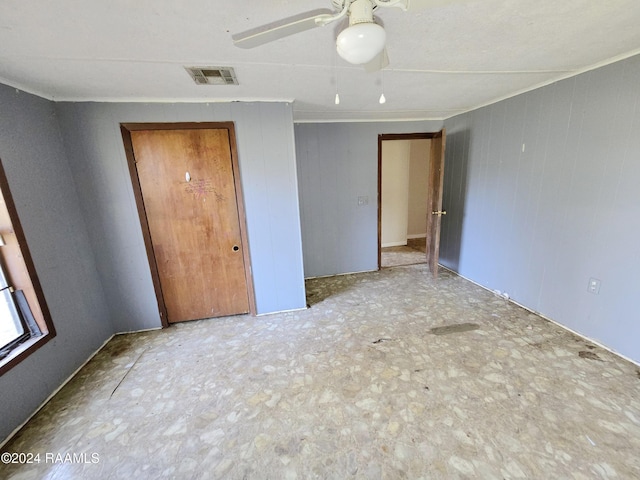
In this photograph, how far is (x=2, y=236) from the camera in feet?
5.81

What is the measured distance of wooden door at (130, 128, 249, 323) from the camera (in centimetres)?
252

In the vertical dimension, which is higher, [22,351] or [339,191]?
[339,191]

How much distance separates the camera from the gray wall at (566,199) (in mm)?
1987

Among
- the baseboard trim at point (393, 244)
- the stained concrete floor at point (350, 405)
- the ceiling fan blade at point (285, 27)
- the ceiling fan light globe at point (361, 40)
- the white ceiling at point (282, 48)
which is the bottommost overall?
the stained concrete floor at point (350, 405)

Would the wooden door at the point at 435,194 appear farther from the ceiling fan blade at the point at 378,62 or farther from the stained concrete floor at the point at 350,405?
the ceiling fan blade at the point at 378,62

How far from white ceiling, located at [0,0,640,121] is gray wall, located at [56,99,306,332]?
133 mm

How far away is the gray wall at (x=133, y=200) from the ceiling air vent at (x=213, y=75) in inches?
17.8

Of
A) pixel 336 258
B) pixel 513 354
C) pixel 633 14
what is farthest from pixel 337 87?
pixel 513 354

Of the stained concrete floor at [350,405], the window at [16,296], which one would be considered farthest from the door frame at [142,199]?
the window at [16,296]

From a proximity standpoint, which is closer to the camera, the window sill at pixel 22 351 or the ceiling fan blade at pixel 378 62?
the ceiling fan blade at pixel 378 62

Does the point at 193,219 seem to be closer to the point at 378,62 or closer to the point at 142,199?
the point at 142,199

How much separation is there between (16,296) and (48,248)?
15.1 inches

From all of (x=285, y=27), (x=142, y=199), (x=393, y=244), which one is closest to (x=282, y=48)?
(x=285, y=27)

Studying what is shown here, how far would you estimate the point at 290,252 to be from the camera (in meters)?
2.91
